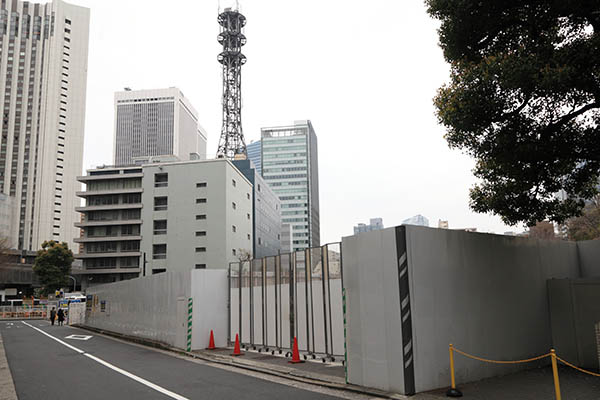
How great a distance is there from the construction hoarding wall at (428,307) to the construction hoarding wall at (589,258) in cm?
415

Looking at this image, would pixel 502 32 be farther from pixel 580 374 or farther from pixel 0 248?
pixel 0 248

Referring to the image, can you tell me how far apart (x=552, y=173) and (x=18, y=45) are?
5878 inches

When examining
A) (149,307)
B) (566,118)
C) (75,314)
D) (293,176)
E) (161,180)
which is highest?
(293,176)

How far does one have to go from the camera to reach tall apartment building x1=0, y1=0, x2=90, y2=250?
12150 cm

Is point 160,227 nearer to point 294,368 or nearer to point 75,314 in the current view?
point 75,314

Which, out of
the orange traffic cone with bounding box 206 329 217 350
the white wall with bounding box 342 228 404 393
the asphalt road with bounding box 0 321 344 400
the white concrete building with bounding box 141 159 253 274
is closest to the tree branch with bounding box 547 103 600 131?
the white wall with bounding box 342 228 404 393

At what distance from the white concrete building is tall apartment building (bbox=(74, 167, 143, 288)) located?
11.2ft

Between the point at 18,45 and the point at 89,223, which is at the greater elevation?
the point at 18,45

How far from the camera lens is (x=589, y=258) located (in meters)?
13.4

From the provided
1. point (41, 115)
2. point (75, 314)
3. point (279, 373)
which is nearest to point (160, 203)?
point (75, 314)

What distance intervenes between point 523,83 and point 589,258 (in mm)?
8164

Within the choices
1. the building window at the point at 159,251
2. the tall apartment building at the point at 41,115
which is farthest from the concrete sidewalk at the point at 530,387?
the tall apartment building at the point at 41,115

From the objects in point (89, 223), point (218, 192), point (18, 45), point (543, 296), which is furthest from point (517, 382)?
point (18, 45)

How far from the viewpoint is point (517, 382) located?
8992 mm
